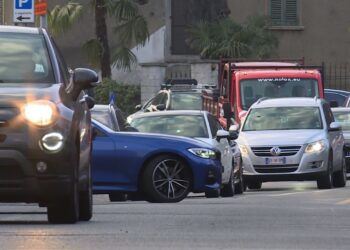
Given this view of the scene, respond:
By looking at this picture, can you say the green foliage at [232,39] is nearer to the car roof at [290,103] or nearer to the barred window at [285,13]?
the barred window at [285,13]

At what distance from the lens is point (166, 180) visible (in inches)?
675

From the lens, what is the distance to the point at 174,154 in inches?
682

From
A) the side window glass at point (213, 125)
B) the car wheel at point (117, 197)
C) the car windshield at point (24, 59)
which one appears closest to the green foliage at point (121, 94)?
→ the side window glass at point (213, 125)

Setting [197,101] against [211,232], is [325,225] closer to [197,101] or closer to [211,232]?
[211,232]

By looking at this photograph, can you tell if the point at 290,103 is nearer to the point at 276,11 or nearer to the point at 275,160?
the point at 275,160

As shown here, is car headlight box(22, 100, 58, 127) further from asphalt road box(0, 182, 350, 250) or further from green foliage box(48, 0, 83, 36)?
green foliage box(48, 0, 83, 36)

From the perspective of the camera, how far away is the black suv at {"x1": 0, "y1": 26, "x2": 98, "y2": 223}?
10.5 m

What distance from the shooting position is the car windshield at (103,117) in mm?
18489

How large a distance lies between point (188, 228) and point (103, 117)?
7802mm

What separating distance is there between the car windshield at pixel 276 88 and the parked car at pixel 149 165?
28.5 ft

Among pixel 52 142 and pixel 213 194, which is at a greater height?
pixel 52 142

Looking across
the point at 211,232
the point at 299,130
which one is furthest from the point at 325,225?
the point at 299,130

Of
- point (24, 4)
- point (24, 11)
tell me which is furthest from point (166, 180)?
point (24, 4)

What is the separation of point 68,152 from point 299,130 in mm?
12346
